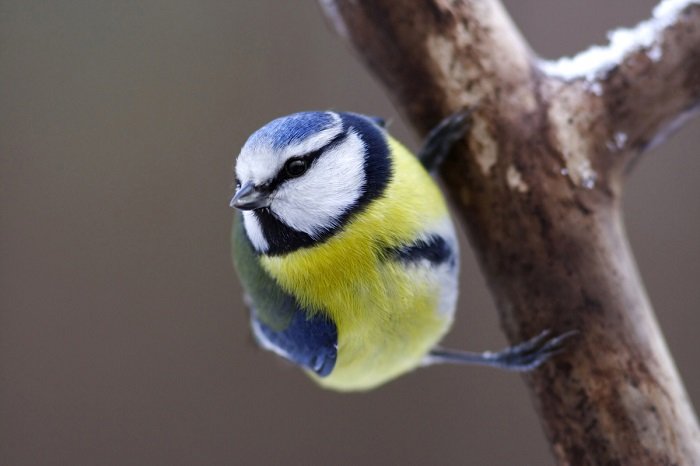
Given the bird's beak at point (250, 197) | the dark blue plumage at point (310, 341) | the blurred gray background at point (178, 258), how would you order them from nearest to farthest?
the bird's beak at point (250, 197) → the dark blue plumage at point (310, 341) → the blurred gray background at point (178, 258)

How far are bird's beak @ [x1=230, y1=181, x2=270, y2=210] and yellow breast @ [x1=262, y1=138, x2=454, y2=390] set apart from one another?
10 centimetres

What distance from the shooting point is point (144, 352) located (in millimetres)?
1728

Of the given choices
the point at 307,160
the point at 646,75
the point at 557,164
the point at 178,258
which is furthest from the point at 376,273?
the point at 178,258

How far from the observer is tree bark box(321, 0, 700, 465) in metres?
0.86

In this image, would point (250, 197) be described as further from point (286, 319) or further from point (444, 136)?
point (444, 136)

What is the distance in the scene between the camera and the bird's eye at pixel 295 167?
2.37ft

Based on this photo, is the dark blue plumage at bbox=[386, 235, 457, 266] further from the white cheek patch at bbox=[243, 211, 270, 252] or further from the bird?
the white cheek patch at bbox=[243, 211, 270, 252]

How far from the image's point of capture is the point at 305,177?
0.74 metres

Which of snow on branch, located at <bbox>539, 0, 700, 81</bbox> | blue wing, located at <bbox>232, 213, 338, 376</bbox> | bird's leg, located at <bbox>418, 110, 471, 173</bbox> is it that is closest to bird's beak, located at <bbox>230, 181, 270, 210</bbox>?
blue wing, located at <bbox>232, 213, 338, 376</bbox>

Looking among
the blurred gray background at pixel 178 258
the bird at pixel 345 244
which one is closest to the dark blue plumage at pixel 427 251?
the bird at pixel 345 244

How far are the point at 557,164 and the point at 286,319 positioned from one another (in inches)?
15.9

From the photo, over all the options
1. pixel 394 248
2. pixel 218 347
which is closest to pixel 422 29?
pixel 394 248

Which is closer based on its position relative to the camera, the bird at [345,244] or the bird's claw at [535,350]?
the bird at [345,244]

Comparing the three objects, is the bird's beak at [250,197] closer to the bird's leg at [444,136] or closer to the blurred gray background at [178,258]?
the bird's leg at [444,136]
